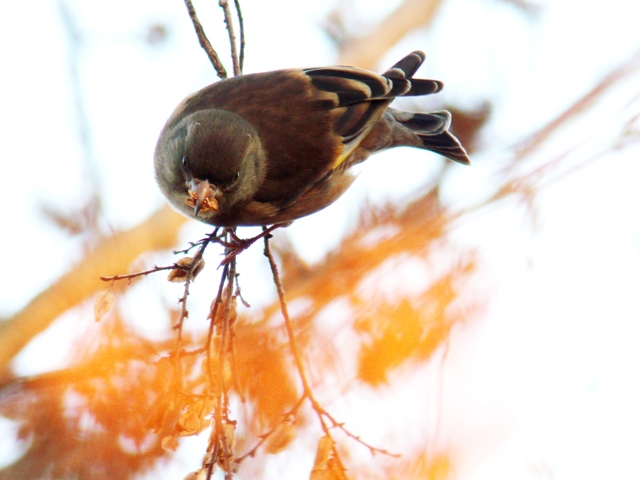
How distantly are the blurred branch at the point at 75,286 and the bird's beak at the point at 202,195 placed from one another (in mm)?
2190

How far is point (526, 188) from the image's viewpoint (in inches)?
142

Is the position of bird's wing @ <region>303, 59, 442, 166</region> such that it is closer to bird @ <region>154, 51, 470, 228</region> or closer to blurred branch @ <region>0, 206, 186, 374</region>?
bird @ <region>154, 51, 470, 228</region>

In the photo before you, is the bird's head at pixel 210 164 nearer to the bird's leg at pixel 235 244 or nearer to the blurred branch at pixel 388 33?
the bird's leg at pixel 235 244

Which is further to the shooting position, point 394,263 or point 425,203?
point 425,203

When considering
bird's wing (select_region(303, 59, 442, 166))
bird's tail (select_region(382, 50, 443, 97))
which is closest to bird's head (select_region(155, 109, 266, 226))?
bird's wing (select_region(303, 59, 442, 166))

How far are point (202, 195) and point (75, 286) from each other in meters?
2.48

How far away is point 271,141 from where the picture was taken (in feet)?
8.72

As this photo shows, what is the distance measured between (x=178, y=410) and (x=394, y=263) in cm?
191

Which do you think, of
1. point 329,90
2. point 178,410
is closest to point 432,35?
point 329,90

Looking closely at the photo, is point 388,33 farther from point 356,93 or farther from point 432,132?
point 356,93

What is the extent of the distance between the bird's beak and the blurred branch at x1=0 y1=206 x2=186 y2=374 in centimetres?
219

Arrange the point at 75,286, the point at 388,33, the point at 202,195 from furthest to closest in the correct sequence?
the point at 388,33
the point at 75,286
the point at 202,195

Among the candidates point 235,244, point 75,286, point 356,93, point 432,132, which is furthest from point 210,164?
point 75,286

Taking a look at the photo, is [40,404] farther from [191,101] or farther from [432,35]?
[432,35]
